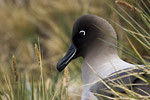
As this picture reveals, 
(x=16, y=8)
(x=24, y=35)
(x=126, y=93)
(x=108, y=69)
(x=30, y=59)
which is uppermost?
(x=16, y=8)

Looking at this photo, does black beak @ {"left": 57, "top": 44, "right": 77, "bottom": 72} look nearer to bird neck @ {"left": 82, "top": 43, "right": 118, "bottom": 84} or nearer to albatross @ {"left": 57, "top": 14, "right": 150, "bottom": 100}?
albatross @ {"left": 57, "top": 14, "right": 150, "bottom": 100}

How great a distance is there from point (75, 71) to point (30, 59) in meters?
3.82

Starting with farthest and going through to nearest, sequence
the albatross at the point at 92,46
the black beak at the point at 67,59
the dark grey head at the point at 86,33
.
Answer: the black beak at the point at 67,59 < the dark grey head at the point at 86,33 < the albatross at the point at 92,46

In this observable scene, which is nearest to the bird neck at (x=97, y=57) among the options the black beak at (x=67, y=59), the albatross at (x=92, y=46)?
the albatross at (x=92, y=46)

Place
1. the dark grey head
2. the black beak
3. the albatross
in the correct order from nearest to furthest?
the albatross, the dark grey head, the black beak

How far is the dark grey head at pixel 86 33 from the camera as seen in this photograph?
121 inches

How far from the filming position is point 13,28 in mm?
9203

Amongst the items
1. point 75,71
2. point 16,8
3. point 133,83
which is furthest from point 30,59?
point 133,83

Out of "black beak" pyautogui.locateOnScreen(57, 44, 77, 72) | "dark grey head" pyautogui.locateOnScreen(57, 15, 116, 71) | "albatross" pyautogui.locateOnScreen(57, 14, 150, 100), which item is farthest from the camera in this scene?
"black beak" pyautogui.locateOnScreen(57, 44, 77, 72)

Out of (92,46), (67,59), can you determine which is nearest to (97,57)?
(92,46)

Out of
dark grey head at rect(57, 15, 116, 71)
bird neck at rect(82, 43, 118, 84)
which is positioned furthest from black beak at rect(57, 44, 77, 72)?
bird neck at rect(82, 43, 118, 84)

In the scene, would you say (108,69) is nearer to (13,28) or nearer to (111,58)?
(111,58)

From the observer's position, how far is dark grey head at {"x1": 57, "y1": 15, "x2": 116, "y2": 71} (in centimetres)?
307

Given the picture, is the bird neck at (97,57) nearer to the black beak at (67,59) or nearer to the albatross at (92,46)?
the albatross at (92,46)
